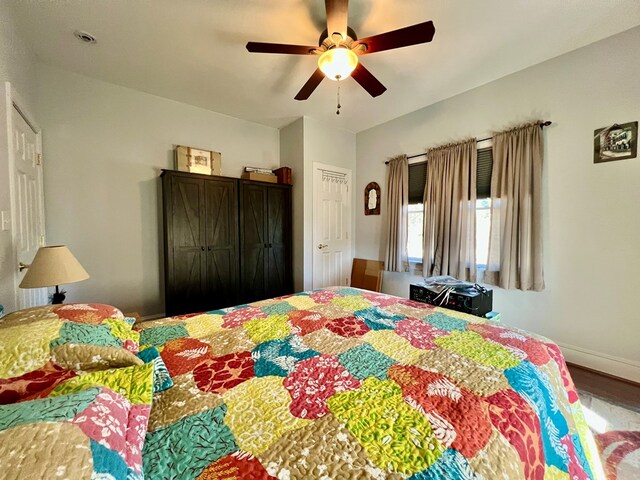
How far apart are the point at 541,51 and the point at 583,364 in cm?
278

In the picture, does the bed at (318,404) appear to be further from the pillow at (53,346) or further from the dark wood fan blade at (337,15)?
the dark wood fan blade at (337,15)

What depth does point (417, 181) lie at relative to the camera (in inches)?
137

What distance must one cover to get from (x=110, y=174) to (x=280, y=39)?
2.25m

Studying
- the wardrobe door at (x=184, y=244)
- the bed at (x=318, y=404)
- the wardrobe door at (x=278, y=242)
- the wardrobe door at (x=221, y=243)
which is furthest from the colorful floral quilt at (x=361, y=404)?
the wardrobe door at (x=278, y=242)

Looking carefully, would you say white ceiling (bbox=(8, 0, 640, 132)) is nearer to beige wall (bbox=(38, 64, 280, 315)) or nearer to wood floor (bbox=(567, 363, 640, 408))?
beige wall (bbox=(38, 64, 280, 315))

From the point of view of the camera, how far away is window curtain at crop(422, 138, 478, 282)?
9.55 ft

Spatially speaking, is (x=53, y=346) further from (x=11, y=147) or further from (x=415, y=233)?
(x=415, y=233)

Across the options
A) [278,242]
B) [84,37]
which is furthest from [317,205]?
[84,37]

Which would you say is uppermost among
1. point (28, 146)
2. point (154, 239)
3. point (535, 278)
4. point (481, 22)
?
point (481, 22)

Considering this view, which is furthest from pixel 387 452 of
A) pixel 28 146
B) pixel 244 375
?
pixel 28 146

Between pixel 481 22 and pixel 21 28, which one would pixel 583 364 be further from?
pixel 21 28

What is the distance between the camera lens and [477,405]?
32.5 inches

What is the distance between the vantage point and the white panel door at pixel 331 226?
3.76 m

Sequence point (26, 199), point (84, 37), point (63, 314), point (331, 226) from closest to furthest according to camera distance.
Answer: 1. point (63, 314)
2. point (26, 199)
3. point (84, 37)
4. point (331, 226)
